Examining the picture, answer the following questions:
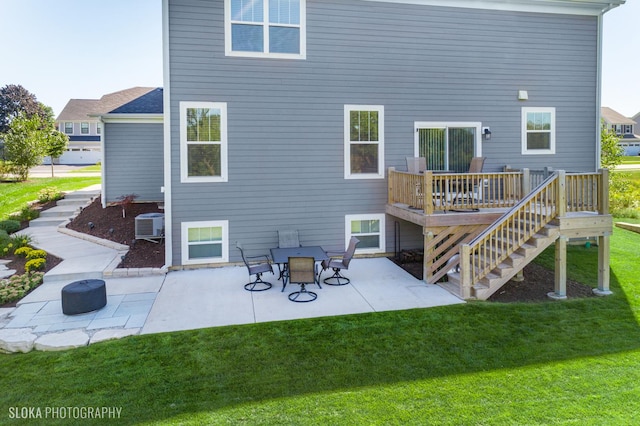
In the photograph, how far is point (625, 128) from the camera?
5288 centimetres

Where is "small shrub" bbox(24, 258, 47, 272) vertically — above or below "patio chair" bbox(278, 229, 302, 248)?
below

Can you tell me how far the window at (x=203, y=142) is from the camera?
8.47m

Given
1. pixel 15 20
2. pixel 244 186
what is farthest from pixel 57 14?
pixel 244 186

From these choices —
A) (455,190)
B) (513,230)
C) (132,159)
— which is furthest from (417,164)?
(132,159)

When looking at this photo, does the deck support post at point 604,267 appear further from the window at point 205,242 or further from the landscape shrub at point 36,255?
the landscape shrub at point 36,255

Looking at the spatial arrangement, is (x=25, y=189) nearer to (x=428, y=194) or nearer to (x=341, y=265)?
(x=341, y=265)

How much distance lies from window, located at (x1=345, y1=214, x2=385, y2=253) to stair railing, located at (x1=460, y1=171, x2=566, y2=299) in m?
2.87

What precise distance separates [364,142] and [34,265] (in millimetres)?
7594

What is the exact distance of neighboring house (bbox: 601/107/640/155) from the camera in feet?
160

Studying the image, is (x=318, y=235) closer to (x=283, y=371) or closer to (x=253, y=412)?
(x=283, y=371)

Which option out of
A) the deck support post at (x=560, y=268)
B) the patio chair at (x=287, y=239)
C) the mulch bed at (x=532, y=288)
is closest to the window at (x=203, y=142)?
the patio chair at (x=287, y=239)

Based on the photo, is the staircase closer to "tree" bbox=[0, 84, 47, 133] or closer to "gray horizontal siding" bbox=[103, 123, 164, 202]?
"gray horizontal siding" bbox=[103, 123, 164, 202]

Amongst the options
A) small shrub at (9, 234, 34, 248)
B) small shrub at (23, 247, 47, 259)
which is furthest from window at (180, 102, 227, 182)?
small shrub at (9, 234, 34, 248)

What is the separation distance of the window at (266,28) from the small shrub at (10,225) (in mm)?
8167
